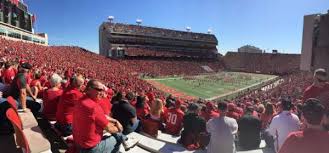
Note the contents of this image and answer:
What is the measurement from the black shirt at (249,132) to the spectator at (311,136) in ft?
14.0

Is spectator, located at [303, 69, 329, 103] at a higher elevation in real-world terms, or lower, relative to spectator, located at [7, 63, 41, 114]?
higher

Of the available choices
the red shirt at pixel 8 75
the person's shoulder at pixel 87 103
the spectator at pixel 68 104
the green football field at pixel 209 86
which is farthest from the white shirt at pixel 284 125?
the green football field at pixel 209 86

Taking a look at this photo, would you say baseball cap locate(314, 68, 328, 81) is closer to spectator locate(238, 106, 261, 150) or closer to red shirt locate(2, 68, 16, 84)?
spectator locate(238, 106, 261, 150)

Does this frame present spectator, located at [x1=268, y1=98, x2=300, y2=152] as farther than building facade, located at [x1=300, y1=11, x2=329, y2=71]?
No

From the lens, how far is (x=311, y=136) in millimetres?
3461

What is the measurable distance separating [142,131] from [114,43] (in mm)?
73897

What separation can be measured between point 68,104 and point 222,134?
119 inches

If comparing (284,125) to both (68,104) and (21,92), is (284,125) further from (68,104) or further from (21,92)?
(21,92)

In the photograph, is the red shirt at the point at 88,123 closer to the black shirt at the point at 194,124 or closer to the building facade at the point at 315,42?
the black shirt at the point at 194,124

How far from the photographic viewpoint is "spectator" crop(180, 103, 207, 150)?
301 inches

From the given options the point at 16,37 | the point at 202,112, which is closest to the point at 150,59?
Result: the point at 16,37

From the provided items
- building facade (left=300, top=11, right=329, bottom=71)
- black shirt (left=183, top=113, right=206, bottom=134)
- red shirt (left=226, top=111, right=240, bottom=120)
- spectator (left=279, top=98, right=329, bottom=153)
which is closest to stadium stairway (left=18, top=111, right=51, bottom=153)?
black shirt (left=183, top=113, right=206, bottom=134)

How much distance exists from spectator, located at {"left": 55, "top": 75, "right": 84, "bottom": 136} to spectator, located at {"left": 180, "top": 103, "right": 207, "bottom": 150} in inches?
97.2

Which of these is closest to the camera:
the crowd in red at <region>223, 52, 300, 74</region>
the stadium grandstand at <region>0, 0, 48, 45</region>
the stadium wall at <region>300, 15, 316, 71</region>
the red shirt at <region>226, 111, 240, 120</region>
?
the red shirt at <region>226, 111, 240, 120</region>
